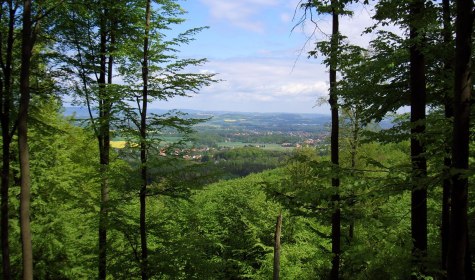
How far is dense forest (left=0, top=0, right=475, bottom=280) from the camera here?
5953 mm

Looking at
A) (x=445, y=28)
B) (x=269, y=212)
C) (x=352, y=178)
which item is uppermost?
(x=445, y=28)

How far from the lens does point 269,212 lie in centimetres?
2430

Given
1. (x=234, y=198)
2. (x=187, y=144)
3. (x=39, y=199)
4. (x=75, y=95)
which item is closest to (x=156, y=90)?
(x=187, y=144)

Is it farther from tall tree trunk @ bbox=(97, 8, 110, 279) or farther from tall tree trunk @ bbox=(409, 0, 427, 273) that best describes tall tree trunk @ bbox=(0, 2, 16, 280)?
tall tree trunk @ bbox=(409, 0, 427, 273)

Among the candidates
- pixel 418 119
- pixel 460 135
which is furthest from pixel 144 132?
pixel 460 135

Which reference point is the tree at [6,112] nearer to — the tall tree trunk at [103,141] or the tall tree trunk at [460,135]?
the tall tree trunk at [103,141]

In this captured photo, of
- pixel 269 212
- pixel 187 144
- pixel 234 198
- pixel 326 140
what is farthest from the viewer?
pixel 234 198

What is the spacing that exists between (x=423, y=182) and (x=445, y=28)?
3.23 meters

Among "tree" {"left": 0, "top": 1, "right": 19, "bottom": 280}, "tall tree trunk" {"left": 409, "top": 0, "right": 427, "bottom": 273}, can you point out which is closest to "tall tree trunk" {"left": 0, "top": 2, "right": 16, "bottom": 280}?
"tree" {"left": 0, "top": 1, "right": 19, "bottom": 280}

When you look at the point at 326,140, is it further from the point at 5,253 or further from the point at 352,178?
the point at 5,253

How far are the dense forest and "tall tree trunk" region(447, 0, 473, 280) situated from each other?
1 centimetres

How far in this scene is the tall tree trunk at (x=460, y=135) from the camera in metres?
4.07

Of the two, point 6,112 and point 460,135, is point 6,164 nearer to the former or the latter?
point 6,112

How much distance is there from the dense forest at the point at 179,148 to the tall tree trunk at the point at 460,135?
0.01 metres
